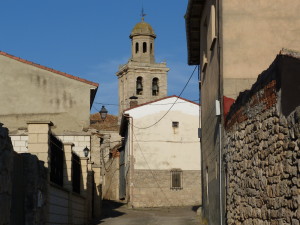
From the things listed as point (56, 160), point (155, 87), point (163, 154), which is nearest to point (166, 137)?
point (163, 154)

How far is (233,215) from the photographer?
12.7m

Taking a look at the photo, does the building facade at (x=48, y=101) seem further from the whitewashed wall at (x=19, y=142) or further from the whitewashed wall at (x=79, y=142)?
the whitewashed wall at (x=19, y=142)

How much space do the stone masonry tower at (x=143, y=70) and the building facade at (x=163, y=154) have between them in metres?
35.8

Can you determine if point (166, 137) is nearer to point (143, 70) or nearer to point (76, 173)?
point (76, 173)

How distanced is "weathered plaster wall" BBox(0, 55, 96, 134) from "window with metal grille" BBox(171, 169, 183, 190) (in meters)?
10.6

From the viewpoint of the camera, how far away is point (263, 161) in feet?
30.8

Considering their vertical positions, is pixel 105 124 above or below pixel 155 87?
below

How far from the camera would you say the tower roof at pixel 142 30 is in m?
76.6

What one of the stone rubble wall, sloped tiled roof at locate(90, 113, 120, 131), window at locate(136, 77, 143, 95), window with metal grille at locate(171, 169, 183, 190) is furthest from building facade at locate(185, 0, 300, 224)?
window at locate(136, 77, 143, 95)

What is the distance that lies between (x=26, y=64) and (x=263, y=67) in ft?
53.1

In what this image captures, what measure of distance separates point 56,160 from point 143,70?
58899mm

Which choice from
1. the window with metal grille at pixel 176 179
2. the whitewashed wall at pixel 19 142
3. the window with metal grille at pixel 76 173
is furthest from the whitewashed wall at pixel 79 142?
the window with metal grille at pixel 176 179

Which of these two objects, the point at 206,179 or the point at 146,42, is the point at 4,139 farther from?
the point at 146,42

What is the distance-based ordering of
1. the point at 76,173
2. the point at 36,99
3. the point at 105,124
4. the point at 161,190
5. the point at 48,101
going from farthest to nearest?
1. the point at 105,124
2. the point at 161,190
3. the point at 48,101
4. the point at 36,99
5. the point at 76,173
